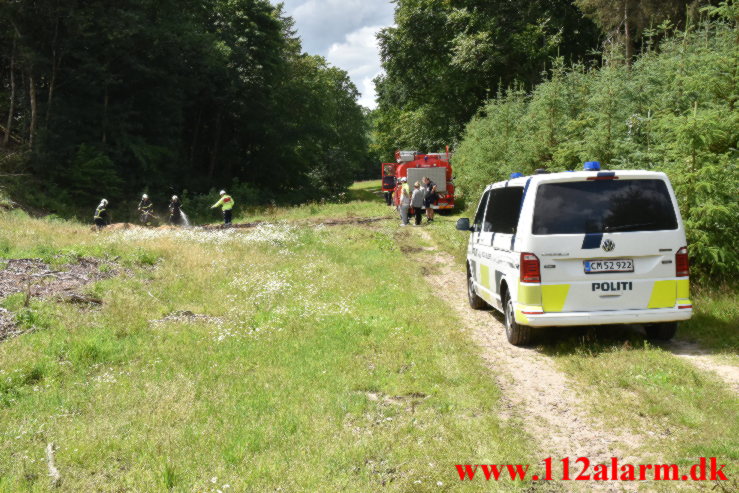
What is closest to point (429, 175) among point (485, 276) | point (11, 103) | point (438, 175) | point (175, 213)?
point (438, 175)

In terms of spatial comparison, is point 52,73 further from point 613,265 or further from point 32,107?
point 613,265

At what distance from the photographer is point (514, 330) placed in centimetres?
777

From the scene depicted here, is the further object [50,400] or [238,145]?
[238,145]

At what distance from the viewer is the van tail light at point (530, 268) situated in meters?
7.04

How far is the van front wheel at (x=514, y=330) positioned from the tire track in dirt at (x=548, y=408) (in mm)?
107

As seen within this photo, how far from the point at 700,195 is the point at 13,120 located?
116 feet

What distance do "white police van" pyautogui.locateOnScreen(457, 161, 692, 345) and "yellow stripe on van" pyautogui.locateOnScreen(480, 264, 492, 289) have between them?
185 cm

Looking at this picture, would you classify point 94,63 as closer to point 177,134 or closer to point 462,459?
point 177,134

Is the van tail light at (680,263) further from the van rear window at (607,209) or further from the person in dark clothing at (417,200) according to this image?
the person in dark clothing at (417,200)

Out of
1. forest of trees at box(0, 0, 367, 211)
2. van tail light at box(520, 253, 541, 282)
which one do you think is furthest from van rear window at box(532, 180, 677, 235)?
forest of trees at box(0, 0, 367, 211)

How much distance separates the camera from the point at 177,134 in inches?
1610

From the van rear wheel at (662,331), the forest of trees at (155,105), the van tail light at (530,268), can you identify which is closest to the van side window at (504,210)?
the van tail light at (530,268)

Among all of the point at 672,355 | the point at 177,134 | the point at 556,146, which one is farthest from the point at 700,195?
the point at 177,134

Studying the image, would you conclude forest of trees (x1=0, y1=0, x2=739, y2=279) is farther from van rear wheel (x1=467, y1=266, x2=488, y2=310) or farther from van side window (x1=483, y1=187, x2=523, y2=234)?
van rear wheel (x1=467, y1=266, x2=488, y2=310)
